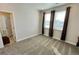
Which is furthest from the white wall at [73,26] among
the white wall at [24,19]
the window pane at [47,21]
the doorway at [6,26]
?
the doorway at [6,26]

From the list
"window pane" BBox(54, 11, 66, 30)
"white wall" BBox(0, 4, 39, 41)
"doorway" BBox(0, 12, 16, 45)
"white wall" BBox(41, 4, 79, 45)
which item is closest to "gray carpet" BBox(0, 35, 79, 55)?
"white wall" BBox(41, 4, 79, 45)

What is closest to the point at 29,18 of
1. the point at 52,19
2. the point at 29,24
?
the point at 29,24

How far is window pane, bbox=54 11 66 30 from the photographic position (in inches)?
145

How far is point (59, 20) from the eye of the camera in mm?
3887

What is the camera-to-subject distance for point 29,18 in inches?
164

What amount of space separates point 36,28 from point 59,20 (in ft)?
6.32

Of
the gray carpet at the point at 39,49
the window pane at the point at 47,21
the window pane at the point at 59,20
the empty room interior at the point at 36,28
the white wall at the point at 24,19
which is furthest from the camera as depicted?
the window pane at the point at 47,21

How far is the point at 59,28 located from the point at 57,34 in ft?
1.42

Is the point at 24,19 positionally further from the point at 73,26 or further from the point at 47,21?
the point at 73,26

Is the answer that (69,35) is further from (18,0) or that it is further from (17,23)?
(18,0)

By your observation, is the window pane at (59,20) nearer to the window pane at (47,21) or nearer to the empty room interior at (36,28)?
the empty room interior at (36,28)

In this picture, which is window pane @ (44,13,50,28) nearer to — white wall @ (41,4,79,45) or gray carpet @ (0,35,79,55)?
white wall @ (41,4,79,45)

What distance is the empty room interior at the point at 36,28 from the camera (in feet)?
9.21

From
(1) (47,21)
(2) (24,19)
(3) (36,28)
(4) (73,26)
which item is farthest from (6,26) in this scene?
(4) (73,26)
